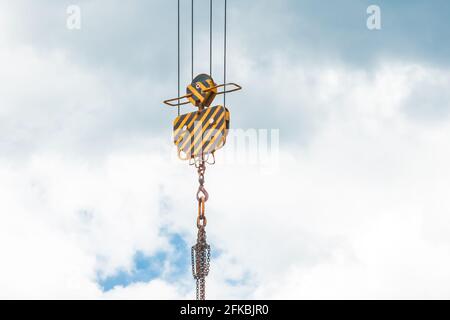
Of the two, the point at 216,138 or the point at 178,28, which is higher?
the point at 178,28

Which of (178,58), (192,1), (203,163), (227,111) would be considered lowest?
(203,163)

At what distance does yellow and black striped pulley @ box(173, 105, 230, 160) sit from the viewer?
11820 mm

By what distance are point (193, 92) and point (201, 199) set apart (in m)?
2.05

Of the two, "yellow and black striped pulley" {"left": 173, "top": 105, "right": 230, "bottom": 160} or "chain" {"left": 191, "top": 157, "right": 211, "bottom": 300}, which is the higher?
"yellow and black striped pulley" {"left": 173, "top": 105, "right": 230, "bottom": 160}

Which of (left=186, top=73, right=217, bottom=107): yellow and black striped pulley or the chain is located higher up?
(left=186, top=73, right=217, bottom=107): yellow and black striped pulley

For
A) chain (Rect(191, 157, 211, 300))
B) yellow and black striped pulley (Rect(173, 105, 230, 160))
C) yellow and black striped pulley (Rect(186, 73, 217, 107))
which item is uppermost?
yellow and black striped pulley (Rect(186, 73, 217, 107))

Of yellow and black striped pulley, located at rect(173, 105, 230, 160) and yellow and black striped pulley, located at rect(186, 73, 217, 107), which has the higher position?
yellow and black striped pulley, located at rect(186, 73, 217, 107)

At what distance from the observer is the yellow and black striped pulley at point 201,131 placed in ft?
38.8

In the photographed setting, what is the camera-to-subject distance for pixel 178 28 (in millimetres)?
13148

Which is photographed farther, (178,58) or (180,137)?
(178,58)

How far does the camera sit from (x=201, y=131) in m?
12.1
